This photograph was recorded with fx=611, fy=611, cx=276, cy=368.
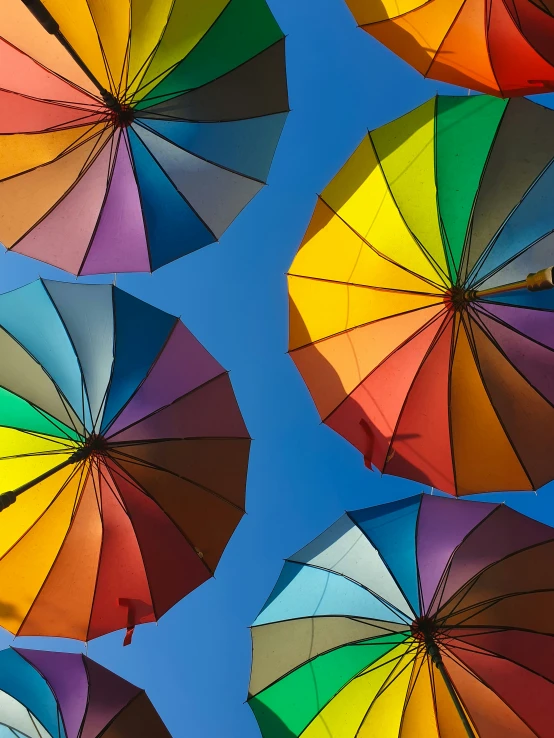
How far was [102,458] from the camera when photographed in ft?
24.0

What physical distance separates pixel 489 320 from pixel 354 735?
493 cm

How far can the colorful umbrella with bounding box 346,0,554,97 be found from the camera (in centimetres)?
732

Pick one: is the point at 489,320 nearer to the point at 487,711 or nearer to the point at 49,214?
the point at 487,711

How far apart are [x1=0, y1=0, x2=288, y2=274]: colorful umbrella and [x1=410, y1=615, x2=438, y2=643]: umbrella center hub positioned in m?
5.39

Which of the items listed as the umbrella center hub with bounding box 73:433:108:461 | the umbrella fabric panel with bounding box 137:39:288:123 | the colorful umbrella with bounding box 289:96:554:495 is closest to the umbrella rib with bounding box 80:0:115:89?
the umbrella fabric panel with bounding box 137:39:288:123

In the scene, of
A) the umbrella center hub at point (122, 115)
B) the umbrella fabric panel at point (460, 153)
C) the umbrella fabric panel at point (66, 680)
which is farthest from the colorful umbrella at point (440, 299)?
the umbrella fabric panel at point (66, 680)

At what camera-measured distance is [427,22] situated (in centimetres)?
754

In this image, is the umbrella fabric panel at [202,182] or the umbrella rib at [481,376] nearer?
the umbrella rib at [481,376]

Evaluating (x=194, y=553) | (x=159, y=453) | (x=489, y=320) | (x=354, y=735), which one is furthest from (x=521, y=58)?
(x=354, y=735)

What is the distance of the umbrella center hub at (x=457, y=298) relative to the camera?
705 cm

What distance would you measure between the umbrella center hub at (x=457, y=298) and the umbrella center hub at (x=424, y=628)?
3545mm

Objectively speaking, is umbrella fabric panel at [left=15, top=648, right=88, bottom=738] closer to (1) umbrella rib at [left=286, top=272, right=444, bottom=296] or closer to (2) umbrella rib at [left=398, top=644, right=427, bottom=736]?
(2) umbrella rib at [left=398, top=644, right=427, bottom=736]

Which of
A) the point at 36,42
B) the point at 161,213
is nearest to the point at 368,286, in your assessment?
the point at 161,213

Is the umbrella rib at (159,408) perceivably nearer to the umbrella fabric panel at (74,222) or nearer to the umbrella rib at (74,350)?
the umbrella rib at (74,350)
